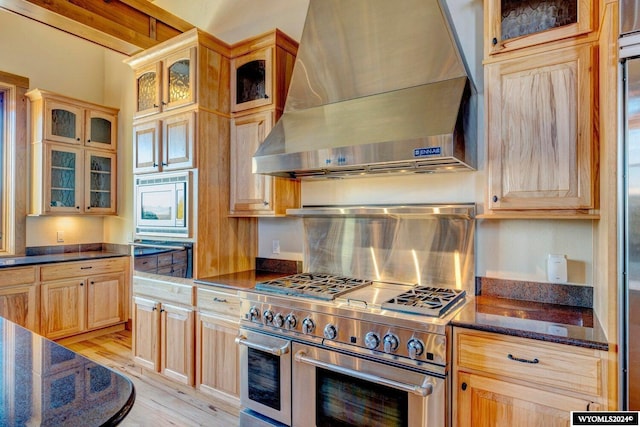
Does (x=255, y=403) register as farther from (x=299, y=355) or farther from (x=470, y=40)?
(x=470, y=40)

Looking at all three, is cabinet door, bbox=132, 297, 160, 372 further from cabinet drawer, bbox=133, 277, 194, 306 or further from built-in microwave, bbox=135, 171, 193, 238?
built-in microwave, bbox=135, 171, 193, 238

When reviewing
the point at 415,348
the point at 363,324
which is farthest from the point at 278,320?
the point at 415,348

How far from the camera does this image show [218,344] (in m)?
2.55

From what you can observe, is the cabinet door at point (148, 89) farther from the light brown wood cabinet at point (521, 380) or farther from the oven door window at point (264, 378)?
the light brown wood cabinet at point (521, 380)

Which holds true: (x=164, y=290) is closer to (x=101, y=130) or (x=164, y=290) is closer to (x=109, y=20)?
(x=109, y=20)

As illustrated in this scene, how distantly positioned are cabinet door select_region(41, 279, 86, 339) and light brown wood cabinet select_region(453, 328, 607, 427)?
12.6 ft

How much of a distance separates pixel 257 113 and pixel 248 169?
432mm

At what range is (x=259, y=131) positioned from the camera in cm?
275

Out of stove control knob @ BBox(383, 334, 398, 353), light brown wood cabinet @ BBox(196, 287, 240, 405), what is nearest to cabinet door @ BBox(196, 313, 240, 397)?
light brown wood cabinet @ BBox(196, 287, 240, 405)

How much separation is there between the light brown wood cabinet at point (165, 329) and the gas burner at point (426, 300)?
1.59 metres

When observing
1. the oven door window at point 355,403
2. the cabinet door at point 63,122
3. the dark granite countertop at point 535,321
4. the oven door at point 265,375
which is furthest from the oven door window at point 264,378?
the cabinet door at point 63,122

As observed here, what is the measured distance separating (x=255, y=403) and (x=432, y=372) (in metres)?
1.20

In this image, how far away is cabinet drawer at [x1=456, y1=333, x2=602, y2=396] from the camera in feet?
4.70

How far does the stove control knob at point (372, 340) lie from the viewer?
5.90 feet
